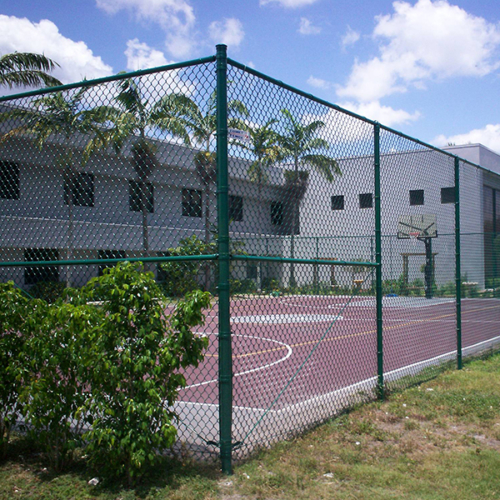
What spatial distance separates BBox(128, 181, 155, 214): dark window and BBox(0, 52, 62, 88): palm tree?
17.5 metres

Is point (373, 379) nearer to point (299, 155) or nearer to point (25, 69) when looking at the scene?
point (299, 155)

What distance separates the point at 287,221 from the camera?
5.58 metres

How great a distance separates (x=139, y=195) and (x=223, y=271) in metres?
1.33

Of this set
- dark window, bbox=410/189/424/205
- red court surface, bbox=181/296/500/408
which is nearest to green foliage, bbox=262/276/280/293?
red court surface, bbox=181/296/500/408

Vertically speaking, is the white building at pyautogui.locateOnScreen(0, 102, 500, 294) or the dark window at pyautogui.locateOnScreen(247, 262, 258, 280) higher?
the white building at pyautogui.locateOnScreen(0, 102, 500, 294)

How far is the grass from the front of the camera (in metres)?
4.02

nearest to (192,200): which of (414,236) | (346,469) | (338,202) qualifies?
(338,202)

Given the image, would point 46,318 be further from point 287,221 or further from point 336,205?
point 336,205

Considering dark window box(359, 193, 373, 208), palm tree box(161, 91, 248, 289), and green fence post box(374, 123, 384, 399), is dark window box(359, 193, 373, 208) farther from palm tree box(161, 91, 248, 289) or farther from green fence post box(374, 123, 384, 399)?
palm tree box(161, 91, 248, 289)

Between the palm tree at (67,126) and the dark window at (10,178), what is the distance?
31cm

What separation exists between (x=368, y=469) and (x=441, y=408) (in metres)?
2.19

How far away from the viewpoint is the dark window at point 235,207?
4.62 m

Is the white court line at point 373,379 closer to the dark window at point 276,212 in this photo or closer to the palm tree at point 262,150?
the dark window at point 276,212

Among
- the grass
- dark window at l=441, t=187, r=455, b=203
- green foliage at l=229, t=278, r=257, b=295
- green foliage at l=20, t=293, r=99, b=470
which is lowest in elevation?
the grass
